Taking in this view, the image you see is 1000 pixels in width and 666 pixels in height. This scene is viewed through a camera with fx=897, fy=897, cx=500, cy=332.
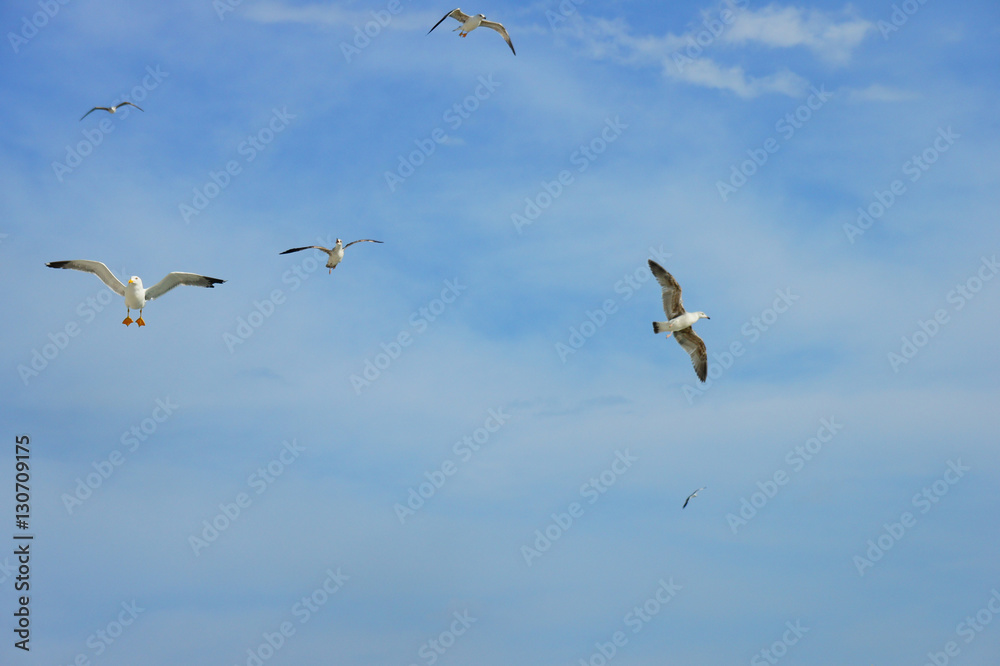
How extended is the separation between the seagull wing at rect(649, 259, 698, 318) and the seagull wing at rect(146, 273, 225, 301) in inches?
743

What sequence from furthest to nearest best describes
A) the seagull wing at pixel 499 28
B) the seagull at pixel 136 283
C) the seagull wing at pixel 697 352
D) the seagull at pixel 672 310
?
the seagull wing at pixel 499 28
the seagull wing at pixel 697 352
the seagull at pixel 672 310
the seagull at pixel 136 283

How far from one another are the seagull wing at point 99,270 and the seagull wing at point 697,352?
24.6 metres

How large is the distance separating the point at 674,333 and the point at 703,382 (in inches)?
106

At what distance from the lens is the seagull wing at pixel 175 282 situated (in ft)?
123

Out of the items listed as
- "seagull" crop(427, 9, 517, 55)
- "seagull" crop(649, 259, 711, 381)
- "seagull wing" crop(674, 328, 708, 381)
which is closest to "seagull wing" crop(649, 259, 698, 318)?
"seagull" crop(649, 259, 711, 381)

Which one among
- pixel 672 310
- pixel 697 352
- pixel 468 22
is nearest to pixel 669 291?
pixel 672 310

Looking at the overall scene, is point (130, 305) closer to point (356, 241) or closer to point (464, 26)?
point (356, 241)

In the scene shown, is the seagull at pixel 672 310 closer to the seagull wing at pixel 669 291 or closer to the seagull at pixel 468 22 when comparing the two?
the seagull wing at pixel 669 291

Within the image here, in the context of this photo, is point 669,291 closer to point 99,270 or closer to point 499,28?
point 499,28

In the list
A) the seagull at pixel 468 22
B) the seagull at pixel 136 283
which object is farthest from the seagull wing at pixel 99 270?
the seagull at pixel 468 22

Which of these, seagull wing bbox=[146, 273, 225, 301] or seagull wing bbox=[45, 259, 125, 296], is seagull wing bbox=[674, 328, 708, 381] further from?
seagull wing bbox=[45, 259, 125, 296]

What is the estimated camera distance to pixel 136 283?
1459 inches

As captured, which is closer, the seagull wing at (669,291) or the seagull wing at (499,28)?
the seagull wing at (669,291)

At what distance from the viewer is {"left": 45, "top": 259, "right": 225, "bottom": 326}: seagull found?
3719cm
